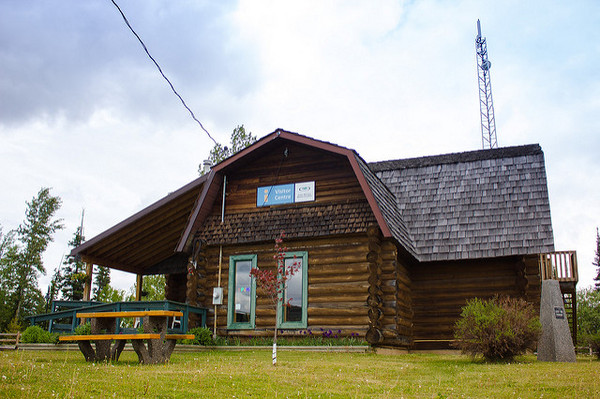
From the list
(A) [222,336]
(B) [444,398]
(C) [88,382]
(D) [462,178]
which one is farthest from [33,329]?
(D) [462,178]

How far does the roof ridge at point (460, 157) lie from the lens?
19250 millimetres

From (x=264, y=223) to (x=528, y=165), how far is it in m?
8.73

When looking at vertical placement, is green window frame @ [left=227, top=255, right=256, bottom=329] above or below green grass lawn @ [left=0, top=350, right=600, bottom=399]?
above

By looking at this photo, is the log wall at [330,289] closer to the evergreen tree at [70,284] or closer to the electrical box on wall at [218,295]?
the electrical box on wall at [218,295]

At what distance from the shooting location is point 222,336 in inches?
669

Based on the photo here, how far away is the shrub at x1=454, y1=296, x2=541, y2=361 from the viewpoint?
11828 mm

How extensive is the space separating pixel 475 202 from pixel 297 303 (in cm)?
649

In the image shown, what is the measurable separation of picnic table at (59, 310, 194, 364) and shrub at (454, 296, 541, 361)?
5.87 m

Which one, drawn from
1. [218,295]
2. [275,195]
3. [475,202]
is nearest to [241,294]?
[218,295]

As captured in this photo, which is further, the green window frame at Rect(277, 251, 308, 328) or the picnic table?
the green window frame at Rect(277, 251, 308, 328)

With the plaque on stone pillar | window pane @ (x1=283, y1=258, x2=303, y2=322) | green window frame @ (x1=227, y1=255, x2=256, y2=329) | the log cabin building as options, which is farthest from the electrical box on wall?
the plaque on stone pillar

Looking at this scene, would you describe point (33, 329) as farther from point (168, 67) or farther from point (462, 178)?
point (462, 178)

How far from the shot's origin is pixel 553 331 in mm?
13148

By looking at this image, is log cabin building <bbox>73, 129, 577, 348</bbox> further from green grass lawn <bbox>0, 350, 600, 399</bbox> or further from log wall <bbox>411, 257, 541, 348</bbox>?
green grass lawn <bbox>0, 350, 600, 399</bbox>
